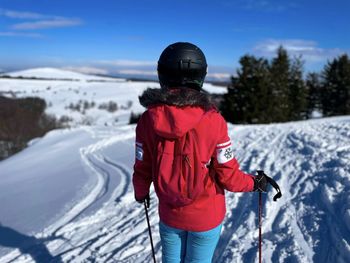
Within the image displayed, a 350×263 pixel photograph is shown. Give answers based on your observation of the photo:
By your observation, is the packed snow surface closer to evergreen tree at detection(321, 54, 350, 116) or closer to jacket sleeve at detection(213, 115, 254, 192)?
jacket sleeve at detection(213, 115, 254, 192)

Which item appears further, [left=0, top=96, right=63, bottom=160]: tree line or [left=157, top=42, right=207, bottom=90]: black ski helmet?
[left=0, top=96, right=63, bottom=160]: tree line

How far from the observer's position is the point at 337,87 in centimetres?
4091

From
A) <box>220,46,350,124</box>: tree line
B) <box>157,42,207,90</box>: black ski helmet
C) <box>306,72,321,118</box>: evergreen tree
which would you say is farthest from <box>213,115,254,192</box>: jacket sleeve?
<box>306,72,321,118</box>: evergreen tree

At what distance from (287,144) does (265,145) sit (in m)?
0.73

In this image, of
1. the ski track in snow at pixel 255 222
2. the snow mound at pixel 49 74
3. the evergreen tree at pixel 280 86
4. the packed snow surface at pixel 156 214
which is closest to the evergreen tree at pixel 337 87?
the evergreen tree at pixel 280 86

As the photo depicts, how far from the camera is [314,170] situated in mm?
7691

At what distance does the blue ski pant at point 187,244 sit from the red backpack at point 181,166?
0.38 meters

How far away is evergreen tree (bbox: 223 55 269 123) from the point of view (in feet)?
116

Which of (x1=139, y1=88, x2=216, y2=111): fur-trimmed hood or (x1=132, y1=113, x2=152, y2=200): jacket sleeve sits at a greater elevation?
(x1=139, y1=88, x2=216, y2=111): fur-trimmed hood

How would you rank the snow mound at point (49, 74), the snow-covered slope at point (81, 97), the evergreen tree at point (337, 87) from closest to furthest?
the evergreen tree at point (337, 87)
the snow-covered slope at point (81, 97)
the snow mound at point (49, 74)

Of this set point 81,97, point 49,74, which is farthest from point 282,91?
point 49,74

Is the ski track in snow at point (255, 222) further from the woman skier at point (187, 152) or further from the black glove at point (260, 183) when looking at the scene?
the woman skier at point (187, 152)

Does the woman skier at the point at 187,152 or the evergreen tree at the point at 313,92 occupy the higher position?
the woman skier at the point at 187,152

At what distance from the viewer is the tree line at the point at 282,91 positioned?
35.6 metres
